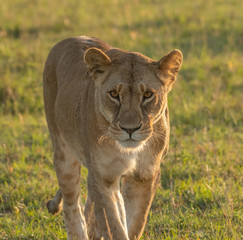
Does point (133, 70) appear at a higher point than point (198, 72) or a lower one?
higher

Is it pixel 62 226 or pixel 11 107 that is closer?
pixel 62 226

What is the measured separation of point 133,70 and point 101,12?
26.7 feet

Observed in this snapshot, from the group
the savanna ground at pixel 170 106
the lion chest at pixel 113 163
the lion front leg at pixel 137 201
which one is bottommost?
the savanna ground at pixel 170 106

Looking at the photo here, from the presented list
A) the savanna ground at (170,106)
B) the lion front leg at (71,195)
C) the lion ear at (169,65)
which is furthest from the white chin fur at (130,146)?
the lion front leg at (71,195)

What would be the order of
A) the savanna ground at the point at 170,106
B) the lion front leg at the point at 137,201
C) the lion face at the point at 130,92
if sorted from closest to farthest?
the lion face at the point at 130,92
the lion front leg at the point at 137,201
the savanna ground at the point at 170,106

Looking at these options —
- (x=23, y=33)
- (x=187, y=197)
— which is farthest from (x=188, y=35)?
(x=187, y=197)

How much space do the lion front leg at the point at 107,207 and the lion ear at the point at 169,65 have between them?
0.68 m

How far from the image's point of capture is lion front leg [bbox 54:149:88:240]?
4.29 meters

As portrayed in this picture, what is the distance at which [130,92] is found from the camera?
11.2 ft

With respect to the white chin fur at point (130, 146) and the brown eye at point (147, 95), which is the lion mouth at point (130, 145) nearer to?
the white chin fur at point (130, 146)

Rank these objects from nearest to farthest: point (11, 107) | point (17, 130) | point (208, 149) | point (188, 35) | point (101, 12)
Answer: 1. point (208, 149)
2. point (17, 130)
3. point (11, 107)
4. point (188, 35)
5. point (101, 12)

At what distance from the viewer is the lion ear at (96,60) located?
141 inches

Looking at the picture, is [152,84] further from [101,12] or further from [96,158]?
[101,12]

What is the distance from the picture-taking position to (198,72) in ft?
26.5
